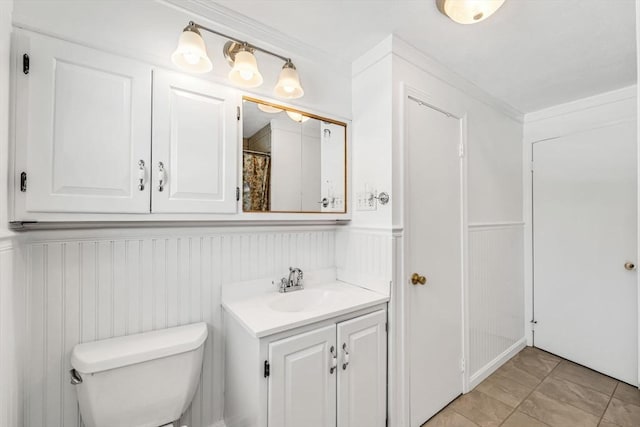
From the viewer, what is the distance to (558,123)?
2.51 metres

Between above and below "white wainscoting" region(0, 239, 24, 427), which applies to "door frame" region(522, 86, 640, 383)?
above

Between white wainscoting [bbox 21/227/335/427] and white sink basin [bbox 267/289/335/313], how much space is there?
0.19 meters

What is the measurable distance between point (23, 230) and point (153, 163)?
54cm

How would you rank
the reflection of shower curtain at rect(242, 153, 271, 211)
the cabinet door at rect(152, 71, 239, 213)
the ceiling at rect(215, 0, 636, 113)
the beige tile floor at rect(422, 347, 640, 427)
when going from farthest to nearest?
1. the beige tile floor at rect(422, 347, 640, 427)
2. the reflection of shower curtain at rect(242, 153, 271, 211)
3. the ceiling at rect(215, 0, 636, 113)
4. the cabinet door at rect(152, 71, 239, 213)

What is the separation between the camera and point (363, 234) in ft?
5.82

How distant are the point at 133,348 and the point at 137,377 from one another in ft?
0.38

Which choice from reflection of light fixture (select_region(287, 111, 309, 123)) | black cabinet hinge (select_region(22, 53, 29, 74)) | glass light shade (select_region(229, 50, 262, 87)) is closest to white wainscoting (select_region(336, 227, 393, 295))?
reflection of light fixture (select_region(287, 111, 309, 123))

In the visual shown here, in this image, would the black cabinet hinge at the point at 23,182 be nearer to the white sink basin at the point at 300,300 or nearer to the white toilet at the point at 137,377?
the white toilet at the point at 137,377

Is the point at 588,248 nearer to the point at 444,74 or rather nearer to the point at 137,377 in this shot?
the point at 444,74

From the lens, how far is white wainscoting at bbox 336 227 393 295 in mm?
1608

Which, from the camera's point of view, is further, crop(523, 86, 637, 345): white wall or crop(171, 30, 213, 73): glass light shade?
crop(523, 86, 637, 345): white wall

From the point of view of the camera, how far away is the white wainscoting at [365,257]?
1.61 meters

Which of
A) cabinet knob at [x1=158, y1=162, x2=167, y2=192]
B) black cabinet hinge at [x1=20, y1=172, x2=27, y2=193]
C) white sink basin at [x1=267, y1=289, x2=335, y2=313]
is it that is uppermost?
cabinet knob at [x1=158, y1=162, x2=167, y2=192]

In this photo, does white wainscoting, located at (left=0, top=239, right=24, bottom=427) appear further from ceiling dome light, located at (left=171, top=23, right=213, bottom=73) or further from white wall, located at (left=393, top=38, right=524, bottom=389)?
white wall, located at (left=393, top=38, right=524, bottom=389)
